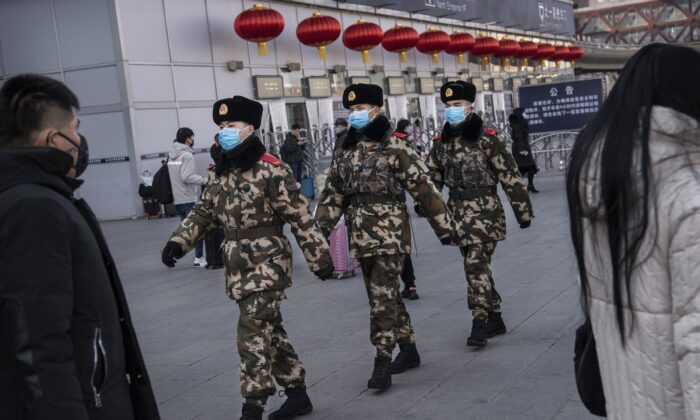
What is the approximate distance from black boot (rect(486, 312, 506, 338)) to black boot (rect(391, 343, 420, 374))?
774mm

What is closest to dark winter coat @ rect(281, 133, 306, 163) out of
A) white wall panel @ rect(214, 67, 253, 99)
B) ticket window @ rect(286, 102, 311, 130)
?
white wall panel @ rect(214, 67, 253, 99)

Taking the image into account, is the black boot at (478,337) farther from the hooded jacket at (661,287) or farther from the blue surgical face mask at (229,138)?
the hooded jacket at (661,287)

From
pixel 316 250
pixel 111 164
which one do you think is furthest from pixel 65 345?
pixel 111 164

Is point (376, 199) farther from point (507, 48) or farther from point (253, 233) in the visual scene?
point (507, 48)

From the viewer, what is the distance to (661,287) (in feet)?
6.64

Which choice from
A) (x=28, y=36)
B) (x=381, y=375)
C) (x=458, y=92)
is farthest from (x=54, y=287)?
(x=28, y=36)

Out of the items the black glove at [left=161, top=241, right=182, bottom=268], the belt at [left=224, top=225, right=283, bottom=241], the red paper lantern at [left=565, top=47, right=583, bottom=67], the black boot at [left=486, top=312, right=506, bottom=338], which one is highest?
the red paper lantern at [left=565, top=47, right=583, bottom=67]

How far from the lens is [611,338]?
2.20m

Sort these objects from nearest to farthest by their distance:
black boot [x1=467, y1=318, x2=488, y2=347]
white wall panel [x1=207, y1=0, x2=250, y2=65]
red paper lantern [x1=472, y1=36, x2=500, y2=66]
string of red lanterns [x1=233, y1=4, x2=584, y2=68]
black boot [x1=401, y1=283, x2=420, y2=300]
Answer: black boot [x1=467, y1=318, x2=488, y2=347]
black boot [x1=401, y1=283, x2=420, y2=300]
string of red lanterns [x1=233, y1=4, x2=584, y2=68]
white wall panel [x1=207, y1=0, x2=250, y2=65]
red paper lantern [x1=472, y1=36, x2=500, y2=66]

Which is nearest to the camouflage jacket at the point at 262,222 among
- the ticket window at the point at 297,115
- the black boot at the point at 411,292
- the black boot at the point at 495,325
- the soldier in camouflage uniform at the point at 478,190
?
Result: the soldier in camouflage uniform at the point at 478,190

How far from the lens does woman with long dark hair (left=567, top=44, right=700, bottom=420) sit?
6.38 ft

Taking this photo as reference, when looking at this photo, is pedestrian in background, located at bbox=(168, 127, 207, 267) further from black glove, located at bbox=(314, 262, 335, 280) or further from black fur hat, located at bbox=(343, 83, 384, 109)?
black glove, located at bbox=(314, 262, 335, 280)

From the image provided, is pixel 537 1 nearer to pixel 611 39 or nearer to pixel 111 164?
pixel 111 164

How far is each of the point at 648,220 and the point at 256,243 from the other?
3009mm
